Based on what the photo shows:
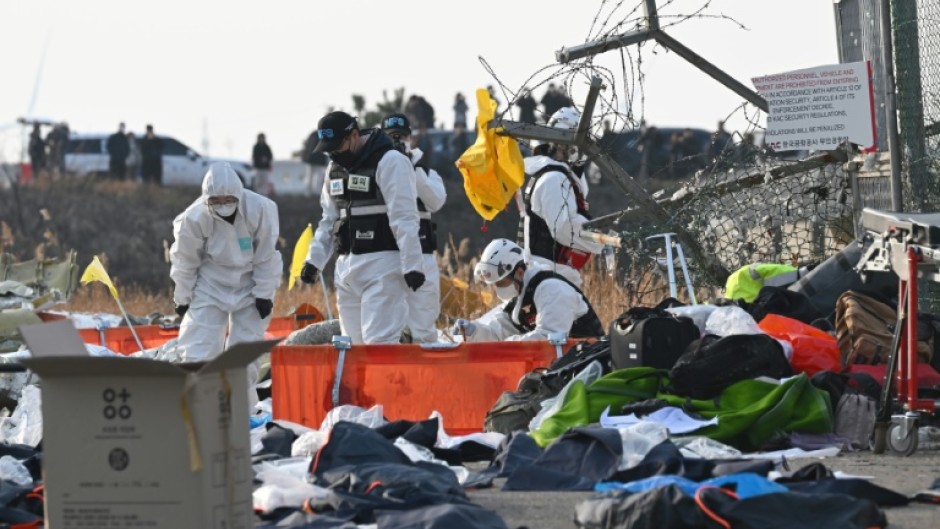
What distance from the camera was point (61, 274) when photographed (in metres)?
16.3

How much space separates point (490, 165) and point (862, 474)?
5.35m

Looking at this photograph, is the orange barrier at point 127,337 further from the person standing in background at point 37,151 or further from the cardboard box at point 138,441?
the person standing in background at point 37,151

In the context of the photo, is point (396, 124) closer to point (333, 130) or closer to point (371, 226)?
point (371, 226)

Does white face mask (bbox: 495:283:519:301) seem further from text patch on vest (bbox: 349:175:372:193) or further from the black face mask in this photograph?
the black face mask

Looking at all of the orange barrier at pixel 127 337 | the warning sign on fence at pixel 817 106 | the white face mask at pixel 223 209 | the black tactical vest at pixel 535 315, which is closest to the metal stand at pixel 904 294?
the warning sign on fence at pixel 817 106

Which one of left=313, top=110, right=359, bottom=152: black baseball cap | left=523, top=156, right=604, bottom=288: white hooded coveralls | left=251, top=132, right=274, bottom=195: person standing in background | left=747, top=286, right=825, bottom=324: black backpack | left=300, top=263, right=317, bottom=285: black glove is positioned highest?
left=251, top=132, right=274, bottom=195: person standing in background

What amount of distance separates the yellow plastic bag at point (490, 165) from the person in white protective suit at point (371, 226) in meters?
0.61

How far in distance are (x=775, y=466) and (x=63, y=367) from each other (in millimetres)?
3058

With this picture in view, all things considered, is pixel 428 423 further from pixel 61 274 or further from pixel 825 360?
pixel 61 274

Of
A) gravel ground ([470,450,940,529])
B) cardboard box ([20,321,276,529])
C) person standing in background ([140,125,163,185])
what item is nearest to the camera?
cardboard box ([20,321,276,529])

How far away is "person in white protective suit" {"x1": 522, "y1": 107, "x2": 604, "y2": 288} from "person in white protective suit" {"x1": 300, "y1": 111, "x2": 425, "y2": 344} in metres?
1.24

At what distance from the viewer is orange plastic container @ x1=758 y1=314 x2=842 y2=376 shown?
890 centimetres

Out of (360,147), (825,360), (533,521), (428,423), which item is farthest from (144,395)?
(360,147)

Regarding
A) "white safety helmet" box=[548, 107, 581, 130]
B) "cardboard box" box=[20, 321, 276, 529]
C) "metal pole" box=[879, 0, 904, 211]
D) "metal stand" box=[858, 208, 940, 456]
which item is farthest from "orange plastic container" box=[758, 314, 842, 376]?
"cardboard box" box=[20, 321, 276, 529]
